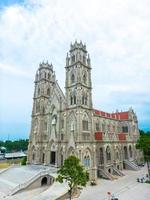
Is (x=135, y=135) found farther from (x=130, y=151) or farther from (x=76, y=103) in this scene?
(x=76, y=103)

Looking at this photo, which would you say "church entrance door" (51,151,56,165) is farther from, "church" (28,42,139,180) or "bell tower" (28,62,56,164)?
"bell tower" (28,62,56,164)

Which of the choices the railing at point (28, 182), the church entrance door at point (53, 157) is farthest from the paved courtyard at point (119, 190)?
the church entrance door at point (53, 157)

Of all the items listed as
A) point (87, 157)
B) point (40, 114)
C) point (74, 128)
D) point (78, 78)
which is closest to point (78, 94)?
point (78, 78)

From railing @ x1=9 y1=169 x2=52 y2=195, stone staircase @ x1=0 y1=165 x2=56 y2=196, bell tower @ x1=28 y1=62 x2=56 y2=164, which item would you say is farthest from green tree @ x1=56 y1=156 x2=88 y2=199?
bell tower @ x1=28 y1=62 x2=56 y2=164

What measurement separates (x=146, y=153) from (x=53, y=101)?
28783 millimetres

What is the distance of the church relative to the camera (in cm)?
3988

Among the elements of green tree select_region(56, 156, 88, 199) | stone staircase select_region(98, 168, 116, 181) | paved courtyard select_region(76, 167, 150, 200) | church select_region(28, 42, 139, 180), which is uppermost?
church select_region(28, 42, 139, 180)

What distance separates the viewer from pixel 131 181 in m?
37.2

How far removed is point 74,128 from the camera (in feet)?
131

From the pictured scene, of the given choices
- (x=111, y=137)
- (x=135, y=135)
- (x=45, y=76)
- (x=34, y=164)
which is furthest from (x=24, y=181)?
(x=135, y=135)

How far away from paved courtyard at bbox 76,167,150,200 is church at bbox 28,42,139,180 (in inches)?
141

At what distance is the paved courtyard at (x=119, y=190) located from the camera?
1087 inches

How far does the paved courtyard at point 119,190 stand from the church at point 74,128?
3.59 metres

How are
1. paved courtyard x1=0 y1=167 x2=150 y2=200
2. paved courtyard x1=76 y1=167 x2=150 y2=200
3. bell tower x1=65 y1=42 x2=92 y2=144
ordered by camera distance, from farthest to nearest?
1. bell tower x1=65 y1=42 x2=92 y2=144
2. paved courtyard x1=76 y1=167 x2=150 y2=200
3. paved courtyard x1=0 y1=167 x2=150 y2=200
